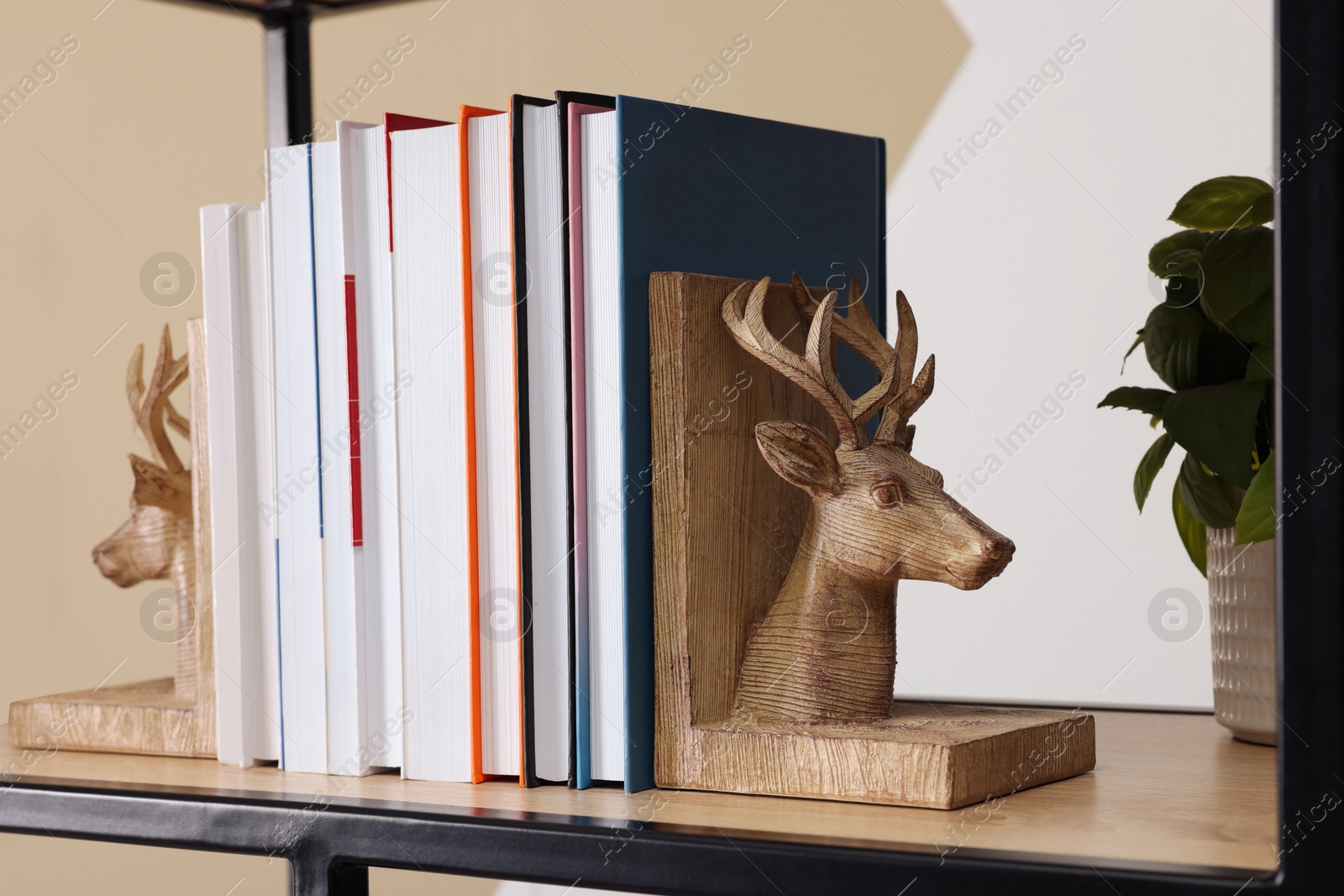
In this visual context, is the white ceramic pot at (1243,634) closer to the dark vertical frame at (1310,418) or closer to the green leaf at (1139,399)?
the green leaf at (1139,399)

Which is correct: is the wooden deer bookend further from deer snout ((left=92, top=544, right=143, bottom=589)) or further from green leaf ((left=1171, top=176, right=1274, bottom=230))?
green leaf ((left=1171, top=176, right=1274, bottom=230))

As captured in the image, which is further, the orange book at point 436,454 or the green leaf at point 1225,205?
the green leaf at point 1225,205

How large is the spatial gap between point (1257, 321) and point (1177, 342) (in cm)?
5

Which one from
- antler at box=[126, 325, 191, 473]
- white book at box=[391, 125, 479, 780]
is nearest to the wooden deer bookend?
antler at box=[126, 325, 191, 473]

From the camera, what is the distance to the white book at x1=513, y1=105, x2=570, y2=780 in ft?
2.40

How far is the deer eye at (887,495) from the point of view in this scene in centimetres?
72

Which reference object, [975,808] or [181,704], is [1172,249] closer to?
[975,808]

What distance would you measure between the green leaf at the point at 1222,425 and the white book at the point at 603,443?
1.14 feet

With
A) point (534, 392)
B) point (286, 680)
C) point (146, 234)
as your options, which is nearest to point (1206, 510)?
point (534, 392)

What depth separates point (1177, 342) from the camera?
0.89 metres

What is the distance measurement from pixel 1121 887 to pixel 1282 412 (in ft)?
0.61

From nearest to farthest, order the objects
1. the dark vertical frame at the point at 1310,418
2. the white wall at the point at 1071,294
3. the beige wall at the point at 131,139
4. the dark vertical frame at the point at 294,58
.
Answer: the dark vertical frame at the point at 1310,418, the dark vertical frame at the point at 294,58, the white wall at the point at 1071,294, the beige wall at the point at 131,139

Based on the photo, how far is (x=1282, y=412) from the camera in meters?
0.54

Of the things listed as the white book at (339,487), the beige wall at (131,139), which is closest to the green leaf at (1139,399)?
the white book at (339,487)
